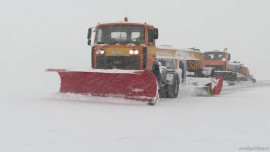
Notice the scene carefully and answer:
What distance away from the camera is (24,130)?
626cm

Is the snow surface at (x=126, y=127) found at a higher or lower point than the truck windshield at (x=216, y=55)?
higher

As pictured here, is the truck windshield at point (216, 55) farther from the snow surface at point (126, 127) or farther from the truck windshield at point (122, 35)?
the snow surface at point (126, 127)

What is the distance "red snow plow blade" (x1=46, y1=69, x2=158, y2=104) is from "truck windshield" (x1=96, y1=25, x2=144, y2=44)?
1.16 meters

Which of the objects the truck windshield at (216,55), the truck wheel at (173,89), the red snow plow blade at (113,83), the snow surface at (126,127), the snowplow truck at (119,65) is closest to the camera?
the snow surface at (126,127)

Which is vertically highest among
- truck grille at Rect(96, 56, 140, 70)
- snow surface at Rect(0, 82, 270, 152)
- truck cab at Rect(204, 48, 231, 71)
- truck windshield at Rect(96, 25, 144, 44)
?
truck windshield at Rect(96, 25, 144, 44)

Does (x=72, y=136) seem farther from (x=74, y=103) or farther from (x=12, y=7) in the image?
(x=12, y=7)

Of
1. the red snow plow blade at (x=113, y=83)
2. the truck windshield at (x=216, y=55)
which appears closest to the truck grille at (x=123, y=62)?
the red snow plow blade at (x=113, y=83)

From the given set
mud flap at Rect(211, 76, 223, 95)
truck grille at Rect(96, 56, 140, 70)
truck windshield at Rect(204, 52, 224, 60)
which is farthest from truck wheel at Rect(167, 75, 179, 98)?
truck windshield at Rect(204, 52, 224, 60)

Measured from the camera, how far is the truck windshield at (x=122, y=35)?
1138cm

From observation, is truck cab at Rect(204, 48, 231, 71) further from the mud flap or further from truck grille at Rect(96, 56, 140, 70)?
truck grille at Rect(96, 56, 140, 70)

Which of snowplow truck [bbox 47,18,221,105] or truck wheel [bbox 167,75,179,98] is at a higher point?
snowplow truck [bbox 47,18,221,105]

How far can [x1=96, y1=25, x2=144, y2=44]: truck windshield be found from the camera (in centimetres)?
1138

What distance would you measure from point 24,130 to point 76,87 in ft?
16.4

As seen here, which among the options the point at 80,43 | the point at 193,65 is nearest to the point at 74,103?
the point at 193,65
